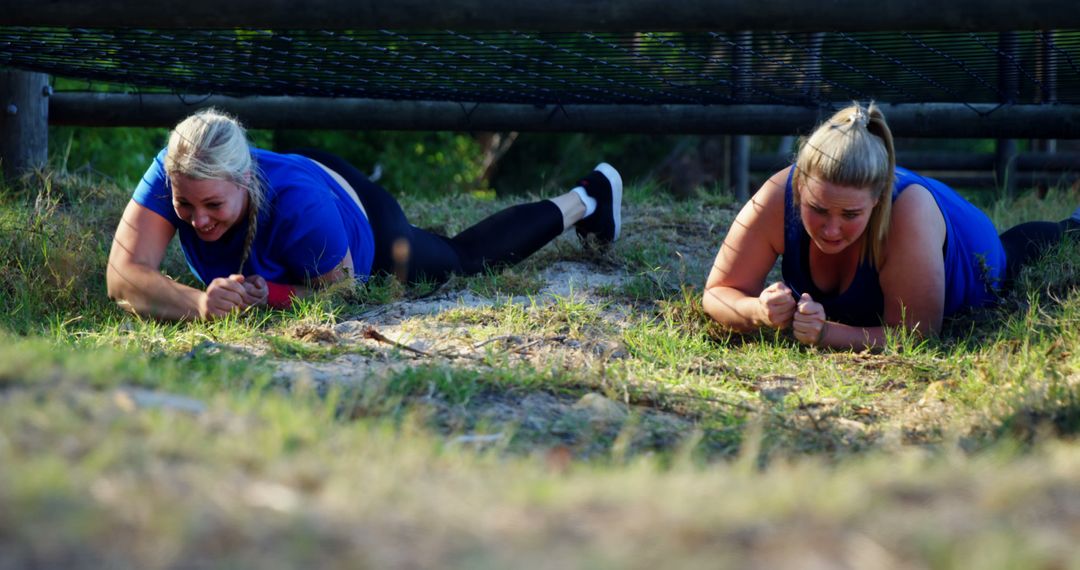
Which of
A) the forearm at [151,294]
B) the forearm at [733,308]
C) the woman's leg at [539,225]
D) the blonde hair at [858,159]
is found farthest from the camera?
the woman's leg at [539,225]

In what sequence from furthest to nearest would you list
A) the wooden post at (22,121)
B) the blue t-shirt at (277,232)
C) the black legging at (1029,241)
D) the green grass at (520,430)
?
the wooden post at (22,121)
the black legging at (1029,241)
the blue t-shirt at (277,232)
the green grass at (520,430)

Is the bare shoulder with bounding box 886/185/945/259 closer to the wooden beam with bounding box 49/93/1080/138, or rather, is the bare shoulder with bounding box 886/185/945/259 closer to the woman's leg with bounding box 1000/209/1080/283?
the woman's leg with bounding box 1000/209/1080/283

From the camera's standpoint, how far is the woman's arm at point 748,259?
164 inches

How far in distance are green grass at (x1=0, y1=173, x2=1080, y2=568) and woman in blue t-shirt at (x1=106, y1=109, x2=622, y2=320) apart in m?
0.16

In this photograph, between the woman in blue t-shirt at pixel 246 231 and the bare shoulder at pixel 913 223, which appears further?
the woman in blue t-shirt at pixel 246 231

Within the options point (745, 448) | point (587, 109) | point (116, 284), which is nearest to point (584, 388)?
point (745, 448)

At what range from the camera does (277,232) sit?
4484 mm

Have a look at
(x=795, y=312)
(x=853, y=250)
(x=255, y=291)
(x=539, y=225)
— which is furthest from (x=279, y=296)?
(x=853, y=250)

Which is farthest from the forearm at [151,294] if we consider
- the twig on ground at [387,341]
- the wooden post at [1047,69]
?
the wooden post at [1047,69]

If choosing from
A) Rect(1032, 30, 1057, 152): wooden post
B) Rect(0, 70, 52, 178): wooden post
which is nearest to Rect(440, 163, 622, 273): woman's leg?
Rect(1032, 30, 1057, 152): wooden post

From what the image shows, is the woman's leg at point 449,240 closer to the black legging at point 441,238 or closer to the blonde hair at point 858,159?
the black legging at point 441,238

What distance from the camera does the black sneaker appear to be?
5457mm

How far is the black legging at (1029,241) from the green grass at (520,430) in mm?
130

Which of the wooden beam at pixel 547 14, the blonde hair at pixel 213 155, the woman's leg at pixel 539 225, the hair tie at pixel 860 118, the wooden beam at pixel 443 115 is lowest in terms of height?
the woman's leg at pixel 539 225
